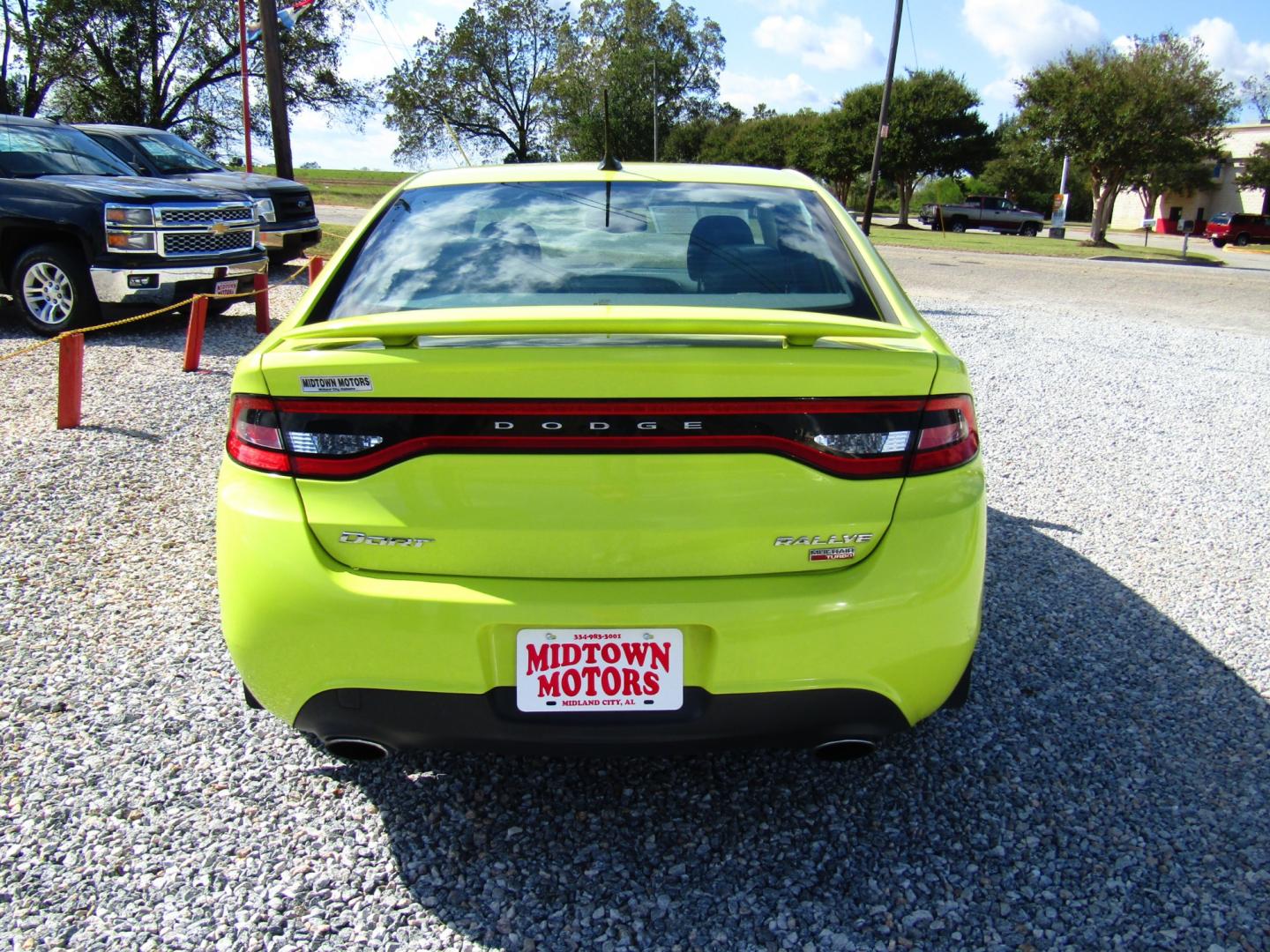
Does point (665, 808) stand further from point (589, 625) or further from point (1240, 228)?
point (1240, 228)

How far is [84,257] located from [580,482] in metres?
8.48

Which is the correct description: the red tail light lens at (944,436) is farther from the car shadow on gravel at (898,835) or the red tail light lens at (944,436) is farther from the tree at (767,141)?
the tree at (767,141)

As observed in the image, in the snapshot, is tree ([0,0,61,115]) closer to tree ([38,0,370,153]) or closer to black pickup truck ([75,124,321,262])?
tree ([38,0,370,153])

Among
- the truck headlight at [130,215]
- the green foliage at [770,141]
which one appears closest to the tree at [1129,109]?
the green foliage at [770,141]

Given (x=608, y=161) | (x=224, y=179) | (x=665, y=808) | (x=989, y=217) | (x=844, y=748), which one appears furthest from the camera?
(x=989, y=217)

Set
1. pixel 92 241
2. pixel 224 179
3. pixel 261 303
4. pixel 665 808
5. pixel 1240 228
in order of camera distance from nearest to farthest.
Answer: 1. pixel 665 808
2. pixel 92 241
3. pixel 261 303
4. pixel 224 179
5. pixel 1240 228

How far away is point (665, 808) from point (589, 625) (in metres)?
0.84

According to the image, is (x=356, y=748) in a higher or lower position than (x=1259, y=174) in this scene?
lower

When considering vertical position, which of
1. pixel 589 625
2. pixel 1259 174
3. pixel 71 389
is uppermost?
pixel 1259 174

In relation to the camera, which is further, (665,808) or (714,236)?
(714,236)

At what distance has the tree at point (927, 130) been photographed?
44.9 meters

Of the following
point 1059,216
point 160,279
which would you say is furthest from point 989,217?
point 160,279

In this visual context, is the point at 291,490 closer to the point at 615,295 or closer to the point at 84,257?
the point at 615,295

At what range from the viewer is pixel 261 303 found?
32.0 feet
